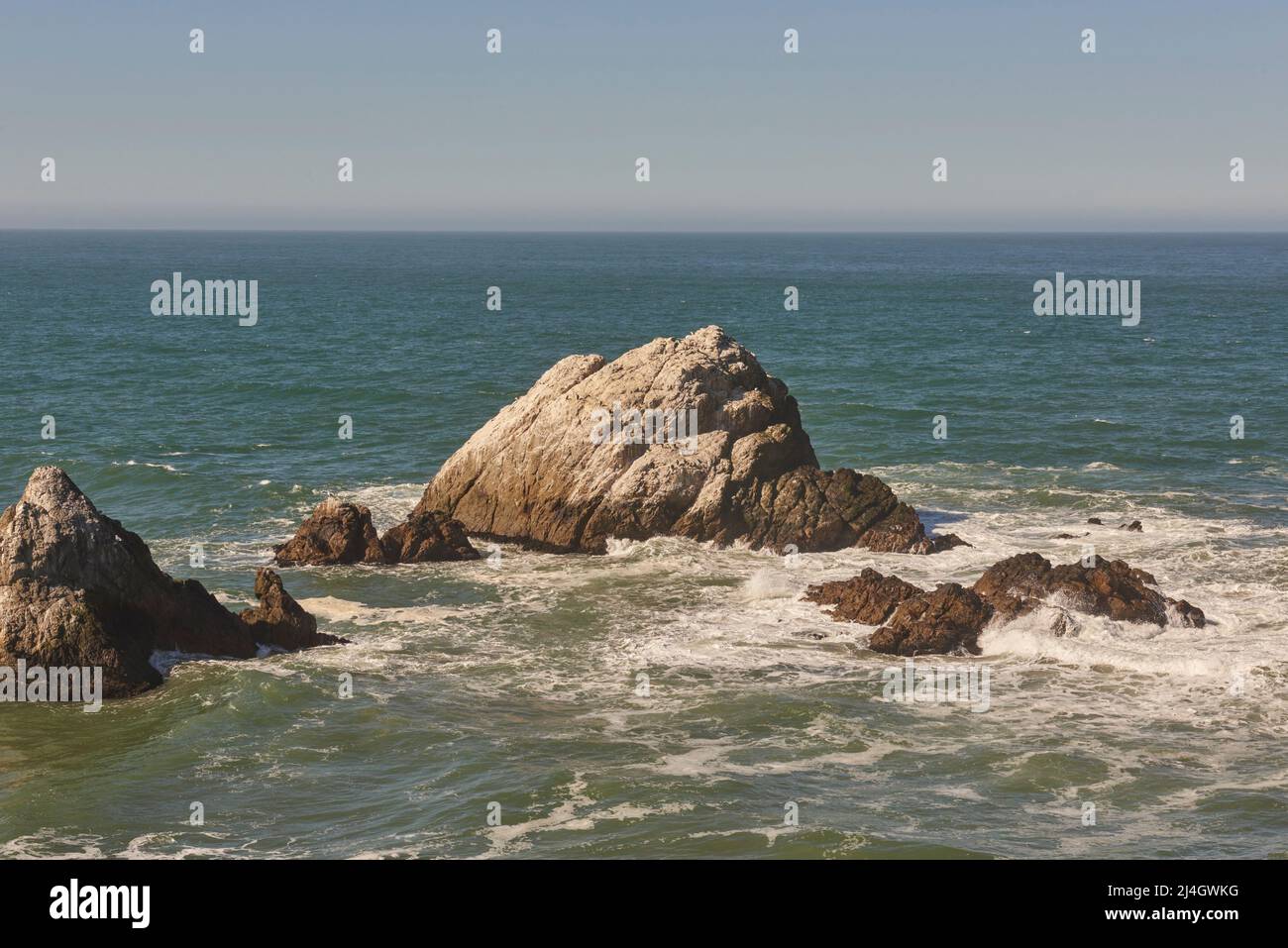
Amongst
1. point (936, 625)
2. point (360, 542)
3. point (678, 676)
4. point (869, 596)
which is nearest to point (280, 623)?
point (360, 542)

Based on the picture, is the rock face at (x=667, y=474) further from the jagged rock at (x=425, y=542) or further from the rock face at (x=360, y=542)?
the rock face at (x=360, y=542)

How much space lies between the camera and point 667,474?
3659 cm

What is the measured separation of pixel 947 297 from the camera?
5344 inches

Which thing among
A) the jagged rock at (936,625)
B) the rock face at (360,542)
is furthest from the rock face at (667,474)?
the jagged rock at (936,625)

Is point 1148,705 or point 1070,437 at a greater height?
point 1070,437

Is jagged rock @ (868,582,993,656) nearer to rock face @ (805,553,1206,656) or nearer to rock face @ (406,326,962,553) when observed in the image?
rock face @ (805,553,1206,656)

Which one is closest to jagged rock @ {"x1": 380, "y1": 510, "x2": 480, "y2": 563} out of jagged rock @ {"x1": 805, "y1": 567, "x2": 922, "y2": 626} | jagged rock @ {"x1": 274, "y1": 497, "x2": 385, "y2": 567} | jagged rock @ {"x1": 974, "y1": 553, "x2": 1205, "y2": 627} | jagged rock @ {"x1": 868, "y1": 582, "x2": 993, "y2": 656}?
jagged rock @ {"x1": 274, "y1": 497, "x2": 385, "y2": 567}

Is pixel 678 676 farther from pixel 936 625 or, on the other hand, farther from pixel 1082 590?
pixel 1082 590

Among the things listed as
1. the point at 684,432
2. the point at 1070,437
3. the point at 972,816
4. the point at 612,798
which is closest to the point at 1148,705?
the point at 972,816

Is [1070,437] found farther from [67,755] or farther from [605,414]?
[67,755]

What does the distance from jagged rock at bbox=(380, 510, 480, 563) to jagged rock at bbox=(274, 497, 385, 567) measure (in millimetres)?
390

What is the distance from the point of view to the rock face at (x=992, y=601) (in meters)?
28.5

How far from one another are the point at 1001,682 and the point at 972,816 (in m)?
6.37

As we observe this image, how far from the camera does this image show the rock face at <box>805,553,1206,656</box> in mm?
28547
